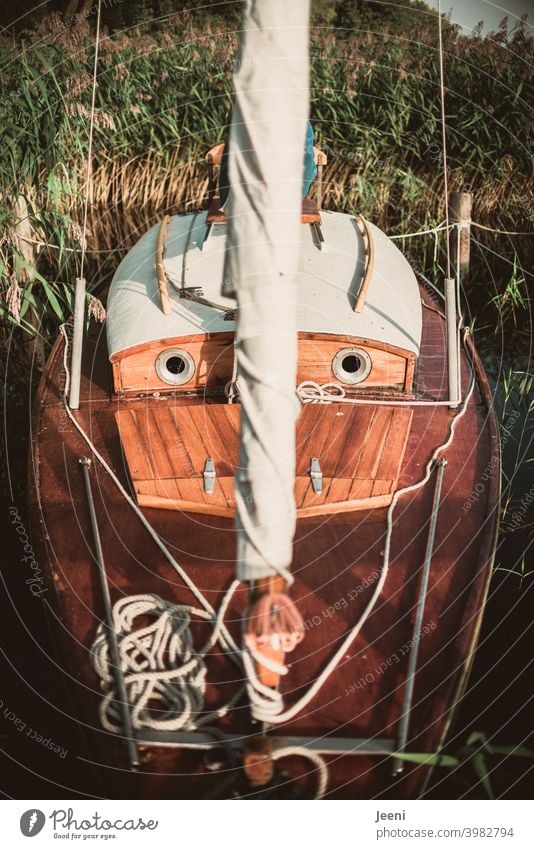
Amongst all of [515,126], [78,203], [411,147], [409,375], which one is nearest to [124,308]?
[409,375]

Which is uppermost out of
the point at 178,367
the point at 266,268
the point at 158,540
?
the point at 266,268

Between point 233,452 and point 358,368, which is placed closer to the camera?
point 233,452

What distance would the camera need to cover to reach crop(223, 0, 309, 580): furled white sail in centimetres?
181

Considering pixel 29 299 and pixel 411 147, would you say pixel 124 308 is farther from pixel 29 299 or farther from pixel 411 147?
pixel 411 147

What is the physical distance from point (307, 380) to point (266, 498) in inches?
68.4

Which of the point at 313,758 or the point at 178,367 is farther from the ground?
the point at 178,367

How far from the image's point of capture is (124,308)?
150 inches

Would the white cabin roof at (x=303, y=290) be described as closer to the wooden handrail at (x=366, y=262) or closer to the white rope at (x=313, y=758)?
the wooden handrail at (x=366, y=262)

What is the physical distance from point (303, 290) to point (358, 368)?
411 mm

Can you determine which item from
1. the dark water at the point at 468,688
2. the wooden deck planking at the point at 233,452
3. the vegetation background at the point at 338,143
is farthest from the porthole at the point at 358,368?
the vegetation background at the point at 338,143

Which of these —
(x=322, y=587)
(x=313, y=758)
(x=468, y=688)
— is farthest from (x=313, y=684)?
(x=468, y=688)

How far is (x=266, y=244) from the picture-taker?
1.82 meters

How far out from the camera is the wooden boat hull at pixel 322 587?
247 centimetres

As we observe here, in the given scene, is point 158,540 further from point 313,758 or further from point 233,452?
point 313,758
